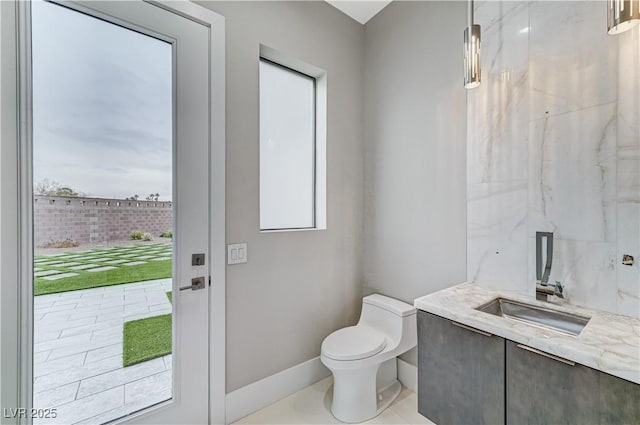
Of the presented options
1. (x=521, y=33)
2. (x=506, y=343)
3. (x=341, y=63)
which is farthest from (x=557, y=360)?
(x=341, y=63)

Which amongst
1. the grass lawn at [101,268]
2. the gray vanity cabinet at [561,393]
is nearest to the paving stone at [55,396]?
the grass lawn at [101,268]

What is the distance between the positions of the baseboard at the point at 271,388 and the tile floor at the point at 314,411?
36 mm

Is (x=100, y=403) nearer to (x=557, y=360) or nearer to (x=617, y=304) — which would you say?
(x=557, y=360)

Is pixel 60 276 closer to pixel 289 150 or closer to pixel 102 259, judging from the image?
pixel 102 259

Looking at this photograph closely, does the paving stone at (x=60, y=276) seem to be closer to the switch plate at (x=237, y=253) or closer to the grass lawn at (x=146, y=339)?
the grass lawn at (x=146, y=339)

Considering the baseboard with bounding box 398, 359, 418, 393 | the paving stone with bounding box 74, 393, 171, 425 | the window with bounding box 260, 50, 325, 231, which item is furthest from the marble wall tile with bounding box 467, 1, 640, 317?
the paving stone with bounding box 74, 393, 171, 425

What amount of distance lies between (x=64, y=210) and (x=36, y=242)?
162 millimetres

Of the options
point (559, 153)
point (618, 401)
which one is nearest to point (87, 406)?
point (618, 401)

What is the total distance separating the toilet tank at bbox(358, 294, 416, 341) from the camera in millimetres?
1882

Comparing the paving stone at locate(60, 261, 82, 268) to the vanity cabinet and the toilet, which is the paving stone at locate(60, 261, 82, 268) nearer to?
the toilet

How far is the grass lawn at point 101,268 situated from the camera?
1.21 metres

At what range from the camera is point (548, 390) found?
98cm

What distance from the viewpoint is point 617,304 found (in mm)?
1224

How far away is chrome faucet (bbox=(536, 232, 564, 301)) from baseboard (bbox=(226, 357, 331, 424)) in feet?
4.93
